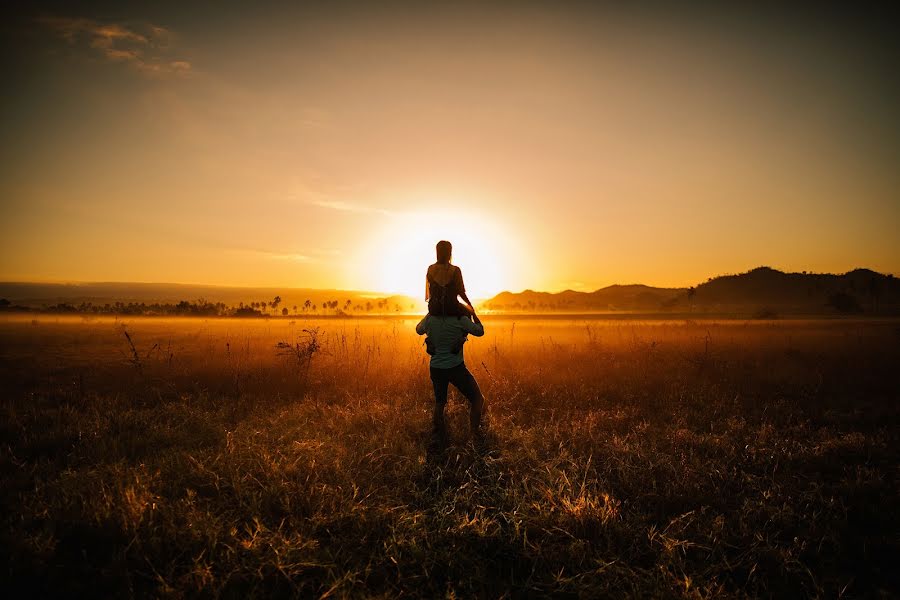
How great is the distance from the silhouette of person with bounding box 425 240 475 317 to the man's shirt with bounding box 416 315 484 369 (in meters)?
0.11

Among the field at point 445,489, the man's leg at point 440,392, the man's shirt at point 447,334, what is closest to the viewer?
the field at point 445,489

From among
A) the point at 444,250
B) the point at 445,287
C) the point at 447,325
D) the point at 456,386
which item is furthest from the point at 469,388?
the point at 444,250

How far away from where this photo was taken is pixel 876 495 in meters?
3.82

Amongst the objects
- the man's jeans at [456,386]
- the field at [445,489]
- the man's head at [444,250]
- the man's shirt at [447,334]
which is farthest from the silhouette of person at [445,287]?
the field at [445,489]

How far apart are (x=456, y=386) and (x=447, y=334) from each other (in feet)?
2.43

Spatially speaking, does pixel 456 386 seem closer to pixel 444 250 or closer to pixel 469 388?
pixel 469 388

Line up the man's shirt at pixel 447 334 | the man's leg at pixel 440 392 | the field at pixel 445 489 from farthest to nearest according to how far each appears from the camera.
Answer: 1. the man's leg at pixel 440 392
2. the man's shirt at pixel 447 334
3. the field at pixel 445 489

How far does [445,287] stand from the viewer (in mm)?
4715

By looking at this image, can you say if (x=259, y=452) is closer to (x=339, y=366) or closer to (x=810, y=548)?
(x=339, y=366)

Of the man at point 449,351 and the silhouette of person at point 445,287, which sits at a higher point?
the silhouette of person at point 445,287

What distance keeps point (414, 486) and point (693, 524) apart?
264 centimetres

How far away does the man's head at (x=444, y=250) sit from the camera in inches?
190

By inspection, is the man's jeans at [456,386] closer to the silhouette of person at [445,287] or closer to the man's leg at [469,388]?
the man's leg at [469,388]

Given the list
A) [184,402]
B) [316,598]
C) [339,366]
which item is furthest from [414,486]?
[339,366]
